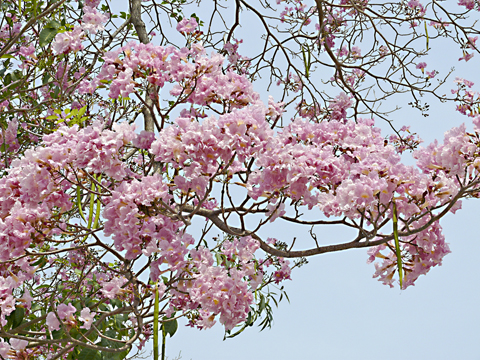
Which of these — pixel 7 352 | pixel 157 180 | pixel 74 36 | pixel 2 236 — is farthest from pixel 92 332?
pixel 74 36

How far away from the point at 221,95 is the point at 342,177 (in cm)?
60

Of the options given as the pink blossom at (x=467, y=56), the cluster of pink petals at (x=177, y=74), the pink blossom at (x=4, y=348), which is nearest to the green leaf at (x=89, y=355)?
the pink blossom at (x=4, y=348)

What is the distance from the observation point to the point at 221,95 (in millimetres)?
1982

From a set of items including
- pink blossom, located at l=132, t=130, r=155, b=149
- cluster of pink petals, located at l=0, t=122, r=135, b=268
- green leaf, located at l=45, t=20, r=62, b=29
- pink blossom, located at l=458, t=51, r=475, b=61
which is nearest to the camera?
cluster of pink petals, located at l=0, t=122, r=135, b=268

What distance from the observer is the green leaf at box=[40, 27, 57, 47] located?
93.1 inches

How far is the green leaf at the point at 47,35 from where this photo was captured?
237 cm

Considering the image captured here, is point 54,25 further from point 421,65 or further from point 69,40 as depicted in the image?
point 421,65

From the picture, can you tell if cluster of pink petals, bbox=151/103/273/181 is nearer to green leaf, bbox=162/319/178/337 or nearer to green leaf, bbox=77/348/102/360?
green leaf, bbox=162/319/178/337

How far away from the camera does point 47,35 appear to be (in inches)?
94.0

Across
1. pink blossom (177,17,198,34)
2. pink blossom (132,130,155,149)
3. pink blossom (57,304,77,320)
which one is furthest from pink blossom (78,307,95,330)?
pink blossom (177,17,198,34)

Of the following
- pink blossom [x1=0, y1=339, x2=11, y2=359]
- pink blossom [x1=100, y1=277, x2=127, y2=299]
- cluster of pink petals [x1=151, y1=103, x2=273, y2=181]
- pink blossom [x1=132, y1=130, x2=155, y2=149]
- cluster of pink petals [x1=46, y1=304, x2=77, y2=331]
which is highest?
pink blossom [x1=132, y1=130, x2=155, y2=149]

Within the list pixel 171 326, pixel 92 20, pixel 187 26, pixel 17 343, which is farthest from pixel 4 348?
pixel 187 26

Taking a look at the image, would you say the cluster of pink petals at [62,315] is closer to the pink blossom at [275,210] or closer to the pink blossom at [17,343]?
the pink blossom at [17,343]

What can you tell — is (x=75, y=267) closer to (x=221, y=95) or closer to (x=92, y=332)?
(x=92, y=332)
